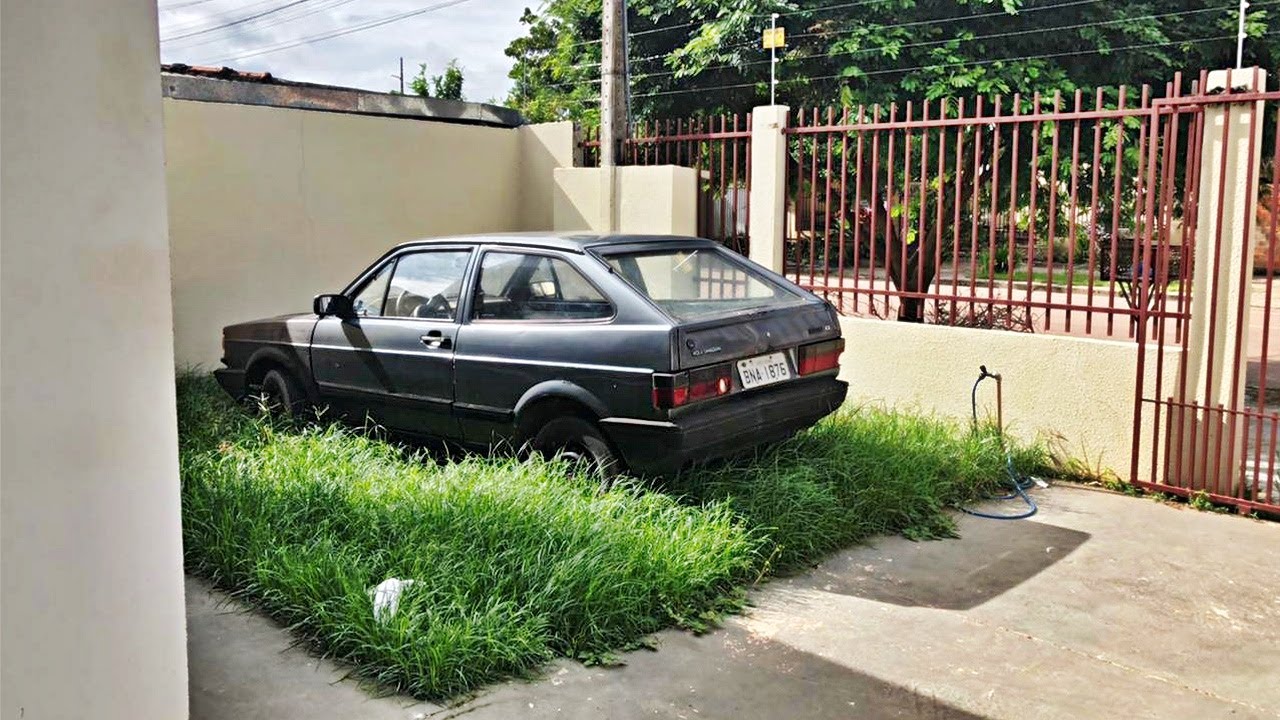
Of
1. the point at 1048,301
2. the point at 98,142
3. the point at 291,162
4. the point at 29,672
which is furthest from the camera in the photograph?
the point at 291,162

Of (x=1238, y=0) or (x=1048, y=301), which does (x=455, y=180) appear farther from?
(x=1238, y=0)

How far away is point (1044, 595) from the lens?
4.88 meters

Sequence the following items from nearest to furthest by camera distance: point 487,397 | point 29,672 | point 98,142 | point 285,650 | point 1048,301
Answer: point 29,672, point 98,142, point 285,650, point 487,397, point 1048,301

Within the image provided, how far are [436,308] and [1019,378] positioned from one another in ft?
12.0

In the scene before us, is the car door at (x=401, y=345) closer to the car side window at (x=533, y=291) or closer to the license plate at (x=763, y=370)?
the car side window at (x=533, y=291)

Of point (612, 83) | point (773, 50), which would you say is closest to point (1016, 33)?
point (773, 50)

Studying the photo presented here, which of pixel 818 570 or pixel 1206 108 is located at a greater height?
pixel 1206 108

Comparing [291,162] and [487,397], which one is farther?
[291,162]

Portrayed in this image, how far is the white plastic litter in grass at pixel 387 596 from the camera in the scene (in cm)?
403

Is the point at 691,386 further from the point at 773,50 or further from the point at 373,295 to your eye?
the point at 773,50

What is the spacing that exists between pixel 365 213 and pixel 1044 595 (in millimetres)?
7086

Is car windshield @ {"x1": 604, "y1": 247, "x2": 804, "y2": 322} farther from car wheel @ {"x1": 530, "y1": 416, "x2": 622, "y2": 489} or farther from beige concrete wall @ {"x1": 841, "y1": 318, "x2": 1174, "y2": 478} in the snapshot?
beige concrete wall @ {"x1": 841, "y1": 318, "x2": 1174, "y2": 478}

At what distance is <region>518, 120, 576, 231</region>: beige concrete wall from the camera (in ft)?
34.6

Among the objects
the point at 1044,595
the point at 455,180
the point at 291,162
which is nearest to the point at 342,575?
the point at 1044,595
